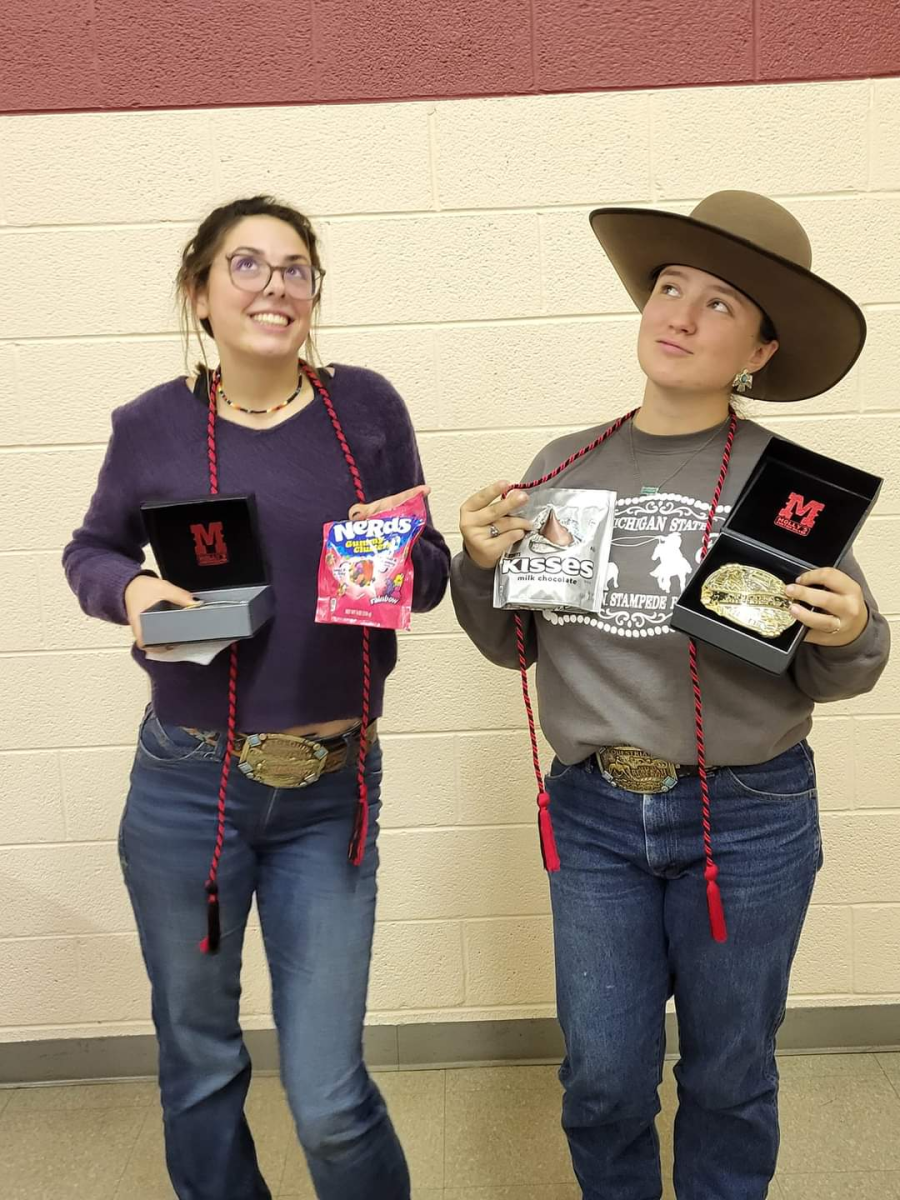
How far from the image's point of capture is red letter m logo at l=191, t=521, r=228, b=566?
4.01 feet

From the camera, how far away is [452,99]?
6.01ft

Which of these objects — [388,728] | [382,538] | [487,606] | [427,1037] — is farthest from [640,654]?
[427,1037]

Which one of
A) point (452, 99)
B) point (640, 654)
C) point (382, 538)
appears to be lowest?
point (640, 654)

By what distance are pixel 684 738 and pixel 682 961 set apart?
0.31m

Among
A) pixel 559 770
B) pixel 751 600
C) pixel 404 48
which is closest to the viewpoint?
pixel 751 600

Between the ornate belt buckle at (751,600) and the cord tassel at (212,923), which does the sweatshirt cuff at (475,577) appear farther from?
the cord tassel at (212,923)

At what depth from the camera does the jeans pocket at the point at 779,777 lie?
1.26 metres

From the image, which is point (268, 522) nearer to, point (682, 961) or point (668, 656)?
point (668, 656)

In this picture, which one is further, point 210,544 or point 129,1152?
point 129,1152

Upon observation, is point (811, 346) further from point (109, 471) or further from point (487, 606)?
point (109, 471)

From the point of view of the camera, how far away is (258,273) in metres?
1.28

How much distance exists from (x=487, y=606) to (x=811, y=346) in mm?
536

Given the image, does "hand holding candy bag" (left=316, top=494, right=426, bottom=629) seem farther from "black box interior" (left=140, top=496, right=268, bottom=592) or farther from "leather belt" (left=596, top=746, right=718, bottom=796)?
"leather belt" (left=596, top=746, right=718, bottom=796)

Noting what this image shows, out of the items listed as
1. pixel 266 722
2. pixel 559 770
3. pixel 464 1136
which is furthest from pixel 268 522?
pixel 464 1136
